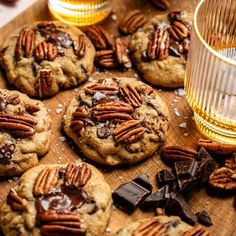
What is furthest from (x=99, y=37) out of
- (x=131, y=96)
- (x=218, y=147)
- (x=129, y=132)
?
(x=218, y=147)

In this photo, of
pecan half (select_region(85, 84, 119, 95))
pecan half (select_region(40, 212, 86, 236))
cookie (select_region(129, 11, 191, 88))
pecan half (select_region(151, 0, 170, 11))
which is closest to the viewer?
pecan half (select_region(40, 212, 86, 236))

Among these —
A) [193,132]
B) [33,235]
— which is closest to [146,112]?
[193,132]

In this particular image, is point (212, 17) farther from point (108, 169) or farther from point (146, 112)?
point (108, 169)

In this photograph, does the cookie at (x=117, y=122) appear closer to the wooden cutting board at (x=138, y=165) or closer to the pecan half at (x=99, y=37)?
the wooden cutting board at (x=138, y=165)

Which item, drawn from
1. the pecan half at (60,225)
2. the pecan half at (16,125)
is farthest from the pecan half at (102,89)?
the pecan half at (60,225)

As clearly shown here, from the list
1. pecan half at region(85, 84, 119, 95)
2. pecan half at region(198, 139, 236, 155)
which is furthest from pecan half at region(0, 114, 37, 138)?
pecan half at region(198, 139, 236, 155)

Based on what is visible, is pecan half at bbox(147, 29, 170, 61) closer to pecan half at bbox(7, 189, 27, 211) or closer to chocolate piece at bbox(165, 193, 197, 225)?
chocolate piece at bbox(165, 193, 197, 225)
